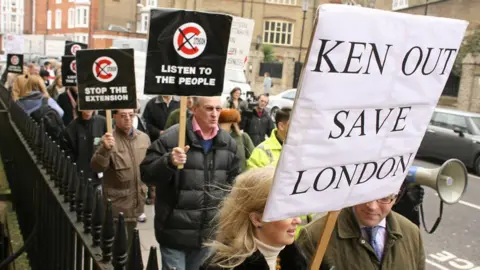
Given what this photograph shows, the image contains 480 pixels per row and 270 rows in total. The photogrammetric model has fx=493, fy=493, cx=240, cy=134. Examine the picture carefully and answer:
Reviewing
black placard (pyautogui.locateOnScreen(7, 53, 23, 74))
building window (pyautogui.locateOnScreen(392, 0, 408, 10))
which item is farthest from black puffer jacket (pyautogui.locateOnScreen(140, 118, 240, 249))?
building window (pyautogui.locateOnScreen(392, 0, 408, 10))

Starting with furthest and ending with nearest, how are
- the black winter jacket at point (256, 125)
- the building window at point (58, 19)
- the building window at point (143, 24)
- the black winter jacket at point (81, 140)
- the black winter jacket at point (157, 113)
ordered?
the building window at point (58, 19), the building window at point (143, 24), the black winter jacket at point (256, 125), the black winter jacket at point (157, 113), the black winter jacket at point (81, 140)

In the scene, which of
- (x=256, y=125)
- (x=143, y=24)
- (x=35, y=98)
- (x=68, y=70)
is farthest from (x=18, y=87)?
(x=143, y=24)

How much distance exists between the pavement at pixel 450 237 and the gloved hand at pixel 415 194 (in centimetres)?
279

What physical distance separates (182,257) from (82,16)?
5645cm

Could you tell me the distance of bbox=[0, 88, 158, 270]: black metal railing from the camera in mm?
2006

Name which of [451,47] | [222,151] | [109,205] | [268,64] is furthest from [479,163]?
[268,64]

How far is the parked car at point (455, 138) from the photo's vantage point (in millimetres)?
12317

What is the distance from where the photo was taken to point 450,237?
7062 mm

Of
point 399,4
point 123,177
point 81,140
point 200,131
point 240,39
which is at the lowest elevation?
point 123,177

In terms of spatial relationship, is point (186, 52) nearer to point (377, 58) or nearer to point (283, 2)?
point (377, 58)

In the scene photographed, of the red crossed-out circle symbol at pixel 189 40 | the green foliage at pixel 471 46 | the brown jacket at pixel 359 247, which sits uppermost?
the green foliage at pixel 471 46

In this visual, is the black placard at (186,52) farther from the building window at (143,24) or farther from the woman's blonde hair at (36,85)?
the building window at (143,24)

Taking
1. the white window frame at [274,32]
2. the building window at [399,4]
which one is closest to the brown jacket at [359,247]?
the building window at [399,4]

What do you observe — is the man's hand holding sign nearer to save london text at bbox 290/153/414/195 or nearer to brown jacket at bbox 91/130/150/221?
save london text at bbox 290/153/414/195
